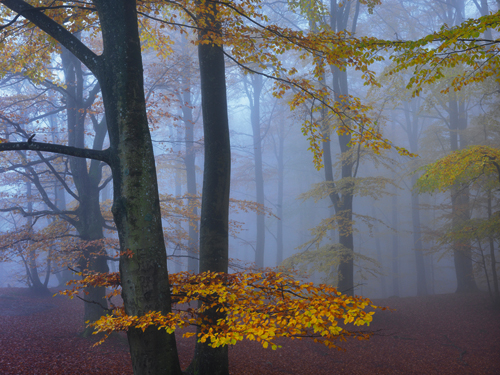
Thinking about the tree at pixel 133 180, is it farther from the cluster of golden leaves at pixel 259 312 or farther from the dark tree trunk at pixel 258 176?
the dark tree trunk at pixel 258 176

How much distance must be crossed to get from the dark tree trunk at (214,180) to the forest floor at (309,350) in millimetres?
1423

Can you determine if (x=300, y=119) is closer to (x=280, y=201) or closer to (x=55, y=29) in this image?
(x=55, y=29)

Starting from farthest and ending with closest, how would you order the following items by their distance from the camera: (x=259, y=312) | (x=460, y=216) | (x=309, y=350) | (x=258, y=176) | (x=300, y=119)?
(x=258, y=176)
(x=460, y=216)
(x=300, y=119)
(x=309, y=350)
(x=259, y=312)

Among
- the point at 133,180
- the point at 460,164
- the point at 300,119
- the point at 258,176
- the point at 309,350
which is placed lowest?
the point at 309,350

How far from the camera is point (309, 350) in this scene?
7.33m

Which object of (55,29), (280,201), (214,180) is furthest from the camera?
(280,201)

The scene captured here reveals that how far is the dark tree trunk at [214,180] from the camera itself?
4363 mm

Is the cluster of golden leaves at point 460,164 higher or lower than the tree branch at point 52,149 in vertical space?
higher

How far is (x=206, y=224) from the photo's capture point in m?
4.72

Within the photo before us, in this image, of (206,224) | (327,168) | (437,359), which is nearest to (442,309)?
(437,359)

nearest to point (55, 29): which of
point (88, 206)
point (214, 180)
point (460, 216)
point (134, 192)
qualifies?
point (134, 192)

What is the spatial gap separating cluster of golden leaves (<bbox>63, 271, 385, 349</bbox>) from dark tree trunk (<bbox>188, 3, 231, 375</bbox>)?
964 millimetres

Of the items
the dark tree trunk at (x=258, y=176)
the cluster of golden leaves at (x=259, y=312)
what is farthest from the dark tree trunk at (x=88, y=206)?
the dark tree trunk at (x=258, y=176)

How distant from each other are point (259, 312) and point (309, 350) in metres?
5.47
